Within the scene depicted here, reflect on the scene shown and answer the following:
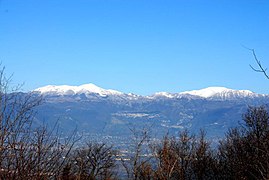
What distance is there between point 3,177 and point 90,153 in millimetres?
42152

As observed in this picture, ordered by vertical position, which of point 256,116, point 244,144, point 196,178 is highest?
point 256,116

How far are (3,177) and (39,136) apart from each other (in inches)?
40.6

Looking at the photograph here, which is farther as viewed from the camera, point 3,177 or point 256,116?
point 256,116

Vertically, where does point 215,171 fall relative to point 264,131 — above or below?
below

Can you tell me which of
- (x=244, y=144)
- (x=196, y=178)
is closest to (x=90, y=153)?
(x=196, y=178)

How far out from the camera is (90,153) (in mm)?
47594

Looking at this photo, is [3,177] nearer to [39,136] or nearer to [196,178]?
[39,136]

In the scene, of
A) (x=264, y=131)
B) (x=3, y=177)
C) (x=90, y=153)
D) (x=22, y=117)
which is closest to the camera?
Result: (x=3, y=177)

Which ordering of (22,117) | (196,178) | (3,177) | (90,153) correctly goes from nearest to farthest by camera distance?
(3,177) → (22,117) → (196,178) → (90,153)

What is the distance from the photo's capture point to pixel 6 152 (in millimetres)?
6348

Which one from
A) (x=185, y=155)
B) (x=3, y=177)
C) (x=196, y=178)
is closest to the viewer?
(x=3, y=177)

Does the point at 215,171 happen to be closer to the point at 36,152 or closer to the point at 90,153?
the point at 90,153

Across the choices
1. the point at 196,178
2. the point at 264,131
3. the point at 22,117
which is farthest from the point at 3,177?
the point at 196,178

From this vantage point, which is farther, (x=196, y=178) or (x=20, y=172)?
(x=196, y=178)
